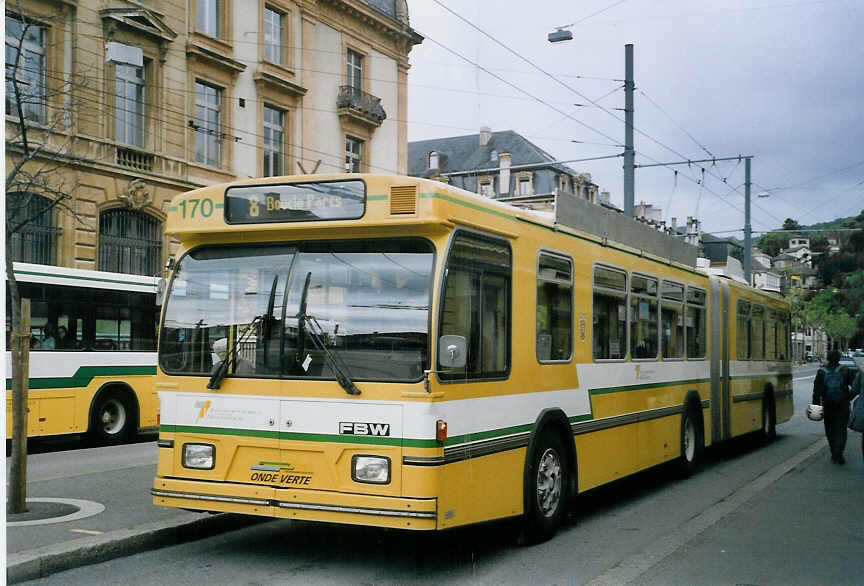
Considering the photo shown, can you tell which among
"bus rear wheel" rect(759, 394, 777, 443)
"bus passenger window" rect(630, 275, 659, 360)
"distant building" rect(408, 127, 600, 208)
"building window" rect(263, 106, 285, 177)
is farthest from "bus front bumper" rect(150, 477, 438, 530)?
"distant building" rect(408, 127, 600, 208)

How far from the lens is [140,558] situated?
7.26 m

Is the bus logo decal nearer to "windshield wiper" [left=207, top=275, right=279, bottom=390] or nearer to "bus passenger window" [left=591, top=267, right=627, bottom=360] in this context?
"windshield wiper" [left=207, top=275, right=279, bottom=390]

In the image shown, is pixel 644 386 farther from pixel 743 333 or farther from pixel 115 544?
pixel 115 544

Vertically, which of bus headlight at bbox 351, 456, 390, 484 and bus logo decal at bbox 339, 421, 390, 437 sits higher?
bus logo decal at bbox 339, 421, 390, 437

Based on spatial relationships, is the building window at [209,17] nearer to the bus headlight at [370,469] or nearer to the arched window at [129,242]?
the arched window at [129,242]

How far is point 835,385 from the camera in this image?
14148 mm

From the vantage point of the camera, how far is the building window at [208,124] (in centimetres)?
2720

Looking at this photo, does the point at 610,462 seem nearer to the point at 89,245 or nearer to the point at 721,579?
the point at 721,579

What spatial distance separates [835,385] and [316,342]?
32.7 feet

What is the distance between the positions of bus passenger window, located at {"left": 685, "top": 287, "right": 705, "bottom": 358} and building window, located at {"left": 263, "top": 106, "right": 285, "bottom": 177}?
18161 millimetres

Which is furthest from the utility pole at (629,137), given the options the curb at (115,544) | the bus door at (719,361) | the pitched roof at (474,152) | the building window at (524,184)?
the pitched roof at (474,152)

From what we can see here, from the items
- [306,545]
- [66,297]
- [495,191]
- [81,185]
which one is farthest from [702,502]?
[495,191]

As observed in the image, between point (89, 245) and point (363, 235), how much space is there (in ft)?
61.7

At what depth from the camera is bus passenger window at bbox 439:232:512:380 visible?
677cm
